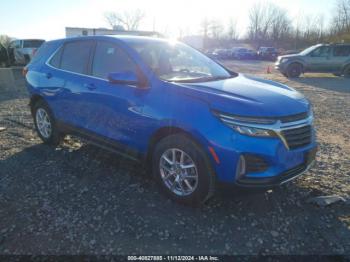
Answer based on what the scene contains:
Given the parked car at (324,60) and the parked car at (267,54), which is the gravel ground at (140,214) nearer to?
the parked car at (324,60)

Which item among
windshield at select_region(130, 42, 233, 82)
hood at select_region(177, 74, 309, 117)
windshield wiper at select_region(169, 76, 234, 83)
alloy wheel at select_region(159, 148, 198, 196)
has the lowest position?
alloy wheel at select_region(159, 148, 198, 196)

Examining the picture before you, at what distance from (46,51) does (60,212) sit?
3.01 metres

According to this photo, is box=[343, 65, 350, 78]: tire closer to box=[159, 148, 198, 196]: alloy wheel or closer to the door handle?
the door handle

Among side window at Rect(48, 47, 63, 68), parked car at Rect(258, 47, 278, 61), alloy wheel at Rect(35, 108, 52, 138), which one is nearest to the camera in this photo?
side window at Rect(48, 47, 63, 68)

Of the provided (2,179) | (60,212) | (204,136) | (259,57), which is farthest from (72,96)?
(259,57)

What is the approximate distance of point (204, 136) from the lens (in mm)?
2936

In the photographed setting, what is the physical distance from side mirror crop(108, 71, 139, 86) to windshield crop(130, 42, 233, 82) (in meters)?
0.27

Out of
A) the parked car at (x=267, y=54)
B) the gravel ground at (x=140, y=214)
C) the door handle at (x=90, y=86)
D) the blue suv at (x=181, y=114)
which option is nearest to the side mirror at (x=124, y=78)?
the blue suv at (x=181, y=114)

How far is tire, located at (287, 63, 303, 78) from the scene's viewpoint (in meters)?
17.4

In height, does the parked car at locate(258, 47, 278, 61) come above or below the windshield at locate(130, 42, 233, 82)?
above

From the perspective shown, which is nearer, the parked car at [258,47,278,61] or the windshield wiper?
the windshield wiper

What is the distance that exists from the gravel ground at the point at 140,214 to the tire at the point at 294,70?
45.6 feet

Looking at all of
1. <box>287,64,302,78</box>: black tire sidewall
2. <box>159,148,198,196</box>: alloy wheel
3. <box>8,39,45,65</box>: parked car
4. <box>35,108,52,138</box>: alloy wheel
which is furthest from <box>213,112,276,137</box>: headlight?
<box>8,39,45,65</box>: parked car

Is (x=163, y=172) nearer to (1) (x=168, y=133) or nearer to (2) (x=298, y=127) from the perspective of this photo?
(1) (x=168, y=133)
